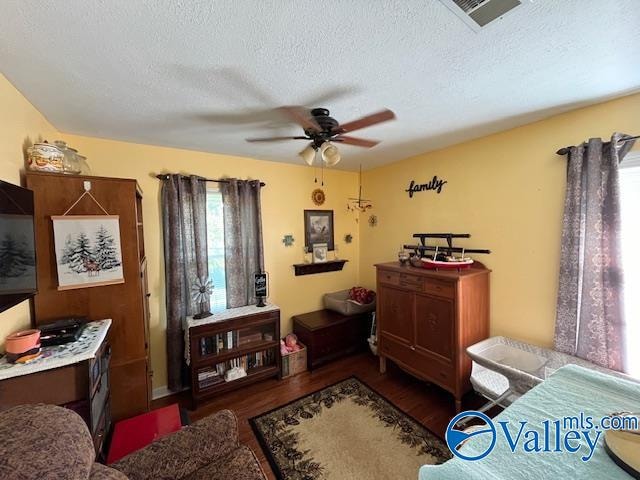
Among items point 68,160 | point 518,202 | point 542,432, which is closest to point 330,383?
point 542,432

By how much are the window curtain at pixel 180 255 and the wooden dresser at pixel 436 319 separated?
1978mm

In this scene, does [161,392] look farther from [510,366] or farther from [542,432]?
[510,366]

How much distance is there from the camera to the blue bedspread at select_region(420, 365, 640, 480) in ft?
2.58

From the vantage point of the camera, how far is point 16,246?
127 cm

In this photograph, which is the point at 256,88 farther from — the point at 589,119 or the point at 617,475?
the point at 589,119

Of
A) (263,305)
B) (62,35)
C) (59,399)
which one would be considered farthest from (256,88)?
(263,305)

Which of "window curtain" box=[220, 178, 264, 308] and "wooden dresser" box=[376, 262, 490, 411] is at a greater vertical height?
"window curtain" box=[220, 178, 264, 308]

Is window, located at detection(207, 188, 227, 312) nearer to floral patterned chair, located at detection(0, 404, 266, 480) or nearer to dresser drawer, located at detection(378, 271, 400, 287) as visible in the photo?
floral patterned chair, located at detection(0, 404, 266, 480)

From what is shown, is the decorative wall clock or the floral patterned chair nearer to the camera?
the floral patterned chair

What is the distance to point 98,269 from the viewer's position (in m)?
1.70

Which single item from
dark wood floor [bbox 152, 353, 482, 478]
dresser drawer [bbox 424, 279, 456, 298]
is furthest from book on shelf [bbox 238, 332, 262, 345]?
dresser drawer [bbox 424, 279, 456, 298]

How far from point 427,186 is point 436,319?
4.92ft

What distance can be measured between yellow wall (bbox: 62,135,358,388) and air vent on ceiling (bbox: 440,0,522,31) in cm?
241

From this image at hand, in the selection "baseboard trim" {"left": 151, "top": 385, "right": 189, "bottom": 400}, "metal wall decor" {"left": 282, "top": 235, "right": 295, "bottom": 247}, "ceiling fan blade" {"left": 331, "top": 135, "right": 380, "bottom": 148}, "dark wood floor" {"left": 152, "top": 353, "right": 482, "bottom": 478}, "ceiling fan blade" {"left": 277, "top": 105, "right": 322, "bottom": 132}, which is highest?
"ceiling fan blade" {"left": 277, "top": 105, "right": 322, "bottom": 132}
